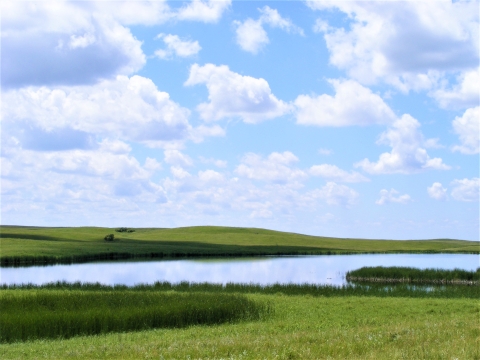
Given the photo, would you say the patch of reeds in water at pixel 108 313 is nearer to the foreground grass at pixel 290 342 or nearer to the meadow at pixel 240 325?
the meadow at pixel 240 325

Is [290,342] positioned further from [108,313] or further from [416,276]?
[416,276]

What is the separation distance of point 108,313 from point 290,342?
973cm

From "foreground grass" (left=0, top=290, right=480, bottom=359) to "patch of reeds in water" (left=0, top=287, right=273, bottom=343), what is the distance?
1391 millimetres

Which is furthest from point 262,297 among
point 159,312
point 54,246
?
point 54,246

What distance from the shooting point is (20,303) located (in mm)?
25031

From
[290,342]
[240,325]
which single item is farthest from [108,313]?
[290,342]

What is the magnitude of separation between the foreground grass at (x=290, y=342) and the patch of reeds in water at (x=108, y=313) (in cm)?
139

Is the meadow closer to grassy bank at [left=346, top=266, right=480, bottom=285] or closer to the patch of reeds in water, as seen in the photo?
the patch of reeds in water

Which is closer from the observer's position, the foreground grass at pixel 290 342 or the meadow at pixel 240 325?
the foreground grass at pixel 290 342

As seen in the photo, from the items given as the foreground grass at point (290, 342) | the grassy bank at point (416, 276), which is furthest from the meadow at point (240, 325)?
the grassy bank at point (416, 276)

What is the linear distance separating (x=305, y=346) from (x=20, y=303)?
53.3ft

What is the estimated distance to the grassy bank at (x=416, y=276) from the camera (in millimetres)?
48531

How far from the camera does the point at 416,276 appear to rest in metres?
50.4

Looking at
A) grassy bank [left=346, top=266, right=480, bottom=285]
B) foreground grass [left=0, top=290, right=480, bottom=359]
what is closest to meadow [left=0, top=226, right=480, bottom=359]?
foreground grass [left=0, top=290, right=480, bottom=359]
